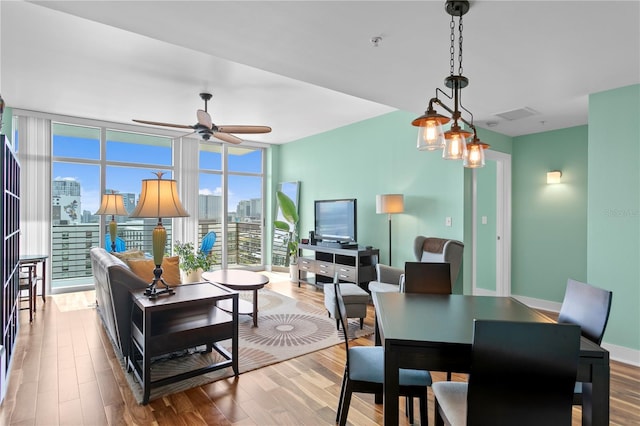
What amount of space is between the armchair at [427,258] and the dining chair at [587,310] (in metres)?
1.87

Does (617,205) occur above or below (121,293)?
above

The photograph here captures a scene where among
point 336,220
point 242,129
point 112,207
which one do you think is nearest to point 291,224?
point 336,220

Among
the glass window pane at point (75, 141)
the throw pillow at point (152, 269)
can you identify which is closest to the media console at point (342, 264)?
the throw pillow at point (152, 269)

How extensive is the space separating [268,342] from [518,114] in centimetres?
371

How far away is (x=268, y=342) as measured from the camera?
3385 mm

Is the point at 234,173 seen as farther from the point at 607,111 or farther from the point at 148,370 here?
the point at 607,111

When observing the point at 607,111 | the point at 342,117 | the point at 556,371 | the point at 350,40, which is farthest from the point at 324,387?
the point at 342,117

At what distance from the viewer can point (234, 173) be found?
7133 mm

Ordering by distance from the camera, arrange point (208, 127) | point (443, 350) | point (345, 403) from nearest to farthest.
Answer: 1. point (443, 350)
2. point (345, 403)
3. point (208, 127)

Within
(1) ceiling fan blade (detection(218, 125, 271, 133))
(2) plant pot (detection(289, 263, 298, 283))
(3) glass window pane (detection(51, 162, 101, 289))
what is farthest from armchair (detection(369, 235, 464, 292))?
(3) glass window pane (detection(51, 162, 101, 289))

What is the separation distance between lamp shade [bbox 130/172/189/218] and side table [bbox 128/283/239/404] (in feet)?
2.02

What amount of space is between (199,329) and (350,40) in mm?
2324

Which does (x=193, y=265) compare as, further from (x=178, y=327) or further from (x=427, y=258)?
(x=427, y=258)

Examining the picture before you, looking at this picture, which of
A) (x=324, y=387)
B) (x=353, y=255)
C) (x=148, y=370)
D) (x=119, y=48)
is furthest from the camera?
(x=353, y=255)
